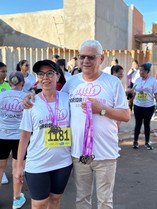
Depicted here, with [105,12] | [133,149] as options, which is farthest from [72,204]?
[105,12]

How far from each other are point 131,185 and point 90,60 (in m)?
2.57

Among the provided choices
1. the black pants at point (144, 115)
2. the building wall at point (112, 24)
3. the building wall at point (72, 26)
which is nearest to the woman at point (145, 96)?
the black pants at point (144, 115)

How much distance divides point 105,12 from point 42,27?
11.9 feet

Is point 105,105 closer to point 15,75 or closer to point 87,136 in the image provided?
point 87,136

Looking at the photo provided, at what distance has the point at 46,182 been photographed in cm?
244

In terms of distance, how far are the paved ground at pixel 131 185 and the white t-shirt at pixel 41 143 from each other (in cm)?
140

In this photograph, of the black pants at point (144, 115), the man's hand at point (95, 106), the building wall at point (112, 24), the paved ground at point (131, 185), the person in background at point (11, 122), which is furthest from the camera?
the building wall at point (112, 24)

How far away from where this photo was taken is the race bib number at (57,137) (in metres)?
2.43

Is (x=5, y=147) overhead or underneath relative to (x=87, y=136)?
underneath

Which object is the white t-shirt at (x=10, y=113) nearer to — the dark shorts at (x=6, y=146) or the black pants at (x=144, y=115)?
the dark shorts at (x=6, y=146)

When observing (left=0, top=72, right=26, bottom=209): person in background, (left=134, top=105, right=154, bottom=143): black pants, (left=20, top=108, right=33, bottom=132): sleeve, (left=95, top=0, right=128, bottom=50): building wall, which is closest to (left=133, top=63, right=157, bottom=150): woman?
(left=134, top=105, right=154, bottom=143): black pants

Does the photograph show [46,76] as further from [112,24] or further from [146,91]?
[112,24]

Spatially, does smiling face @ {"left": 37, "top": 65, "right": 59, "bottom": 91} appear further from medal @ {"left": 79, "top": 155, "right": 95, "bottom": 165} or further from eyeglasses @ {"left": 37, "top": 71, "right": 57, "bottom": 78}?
medal @ {"left": 79, "top": 155, "right": 95, "bottom": 165}

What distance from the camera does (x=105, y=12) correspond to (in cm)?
1547
